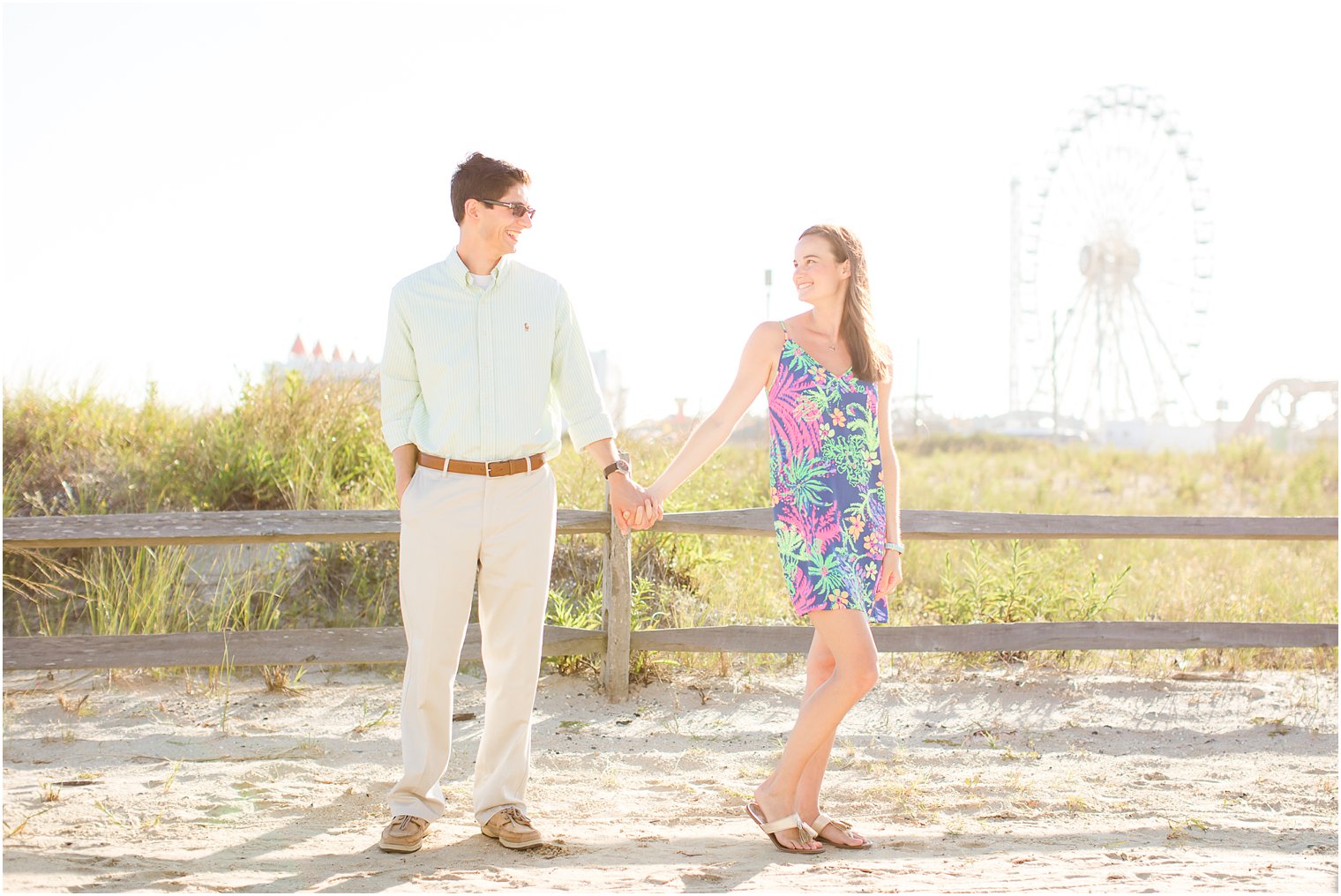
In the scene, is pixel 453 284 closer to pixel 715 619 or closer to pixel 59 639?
pixel 59 639

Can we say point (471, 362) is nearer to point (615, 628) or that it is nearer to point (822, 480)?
point (822, 480)

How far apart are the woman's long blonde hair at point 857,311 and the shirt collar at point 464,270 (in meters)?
0.89

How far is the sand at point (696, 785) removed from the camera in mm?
3078

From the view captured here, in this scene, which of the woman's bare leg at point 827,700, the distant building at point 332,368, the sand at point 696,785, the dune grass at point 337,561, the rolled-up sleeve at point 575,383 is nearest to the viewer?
the sand at point 696,785

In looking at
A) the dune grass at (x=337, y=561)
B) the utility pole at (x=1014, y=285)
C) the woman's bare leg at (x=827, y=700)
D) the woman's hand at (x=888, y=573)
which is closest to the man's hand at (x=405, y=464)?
the woman's bare leg at (x=827, y=700)

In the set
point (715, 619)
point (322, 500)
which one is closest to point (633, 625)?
point (715, 619)

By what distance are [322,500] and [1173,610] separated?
5.51 m

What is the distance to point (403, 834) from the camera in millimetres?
3209

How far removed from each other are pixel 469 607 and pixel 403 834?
662 mm

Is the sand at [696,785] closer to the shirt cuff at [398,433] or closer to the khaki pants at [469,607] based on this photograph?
the khaki pants at [469,607]

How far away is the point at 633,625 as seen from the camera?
6.15 m

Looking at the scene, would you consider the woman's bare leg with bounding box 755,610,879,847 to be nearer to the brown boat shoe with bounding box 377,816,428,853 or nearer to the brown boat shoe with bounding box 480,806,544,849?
the brown boat shoe with bounding box 480,806,544,849

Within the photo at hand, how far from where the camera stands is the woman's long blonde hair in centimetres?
333

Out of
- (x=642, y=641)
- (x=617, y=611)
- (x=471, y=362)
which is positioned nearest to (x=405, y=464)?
(x=471, y=362)
